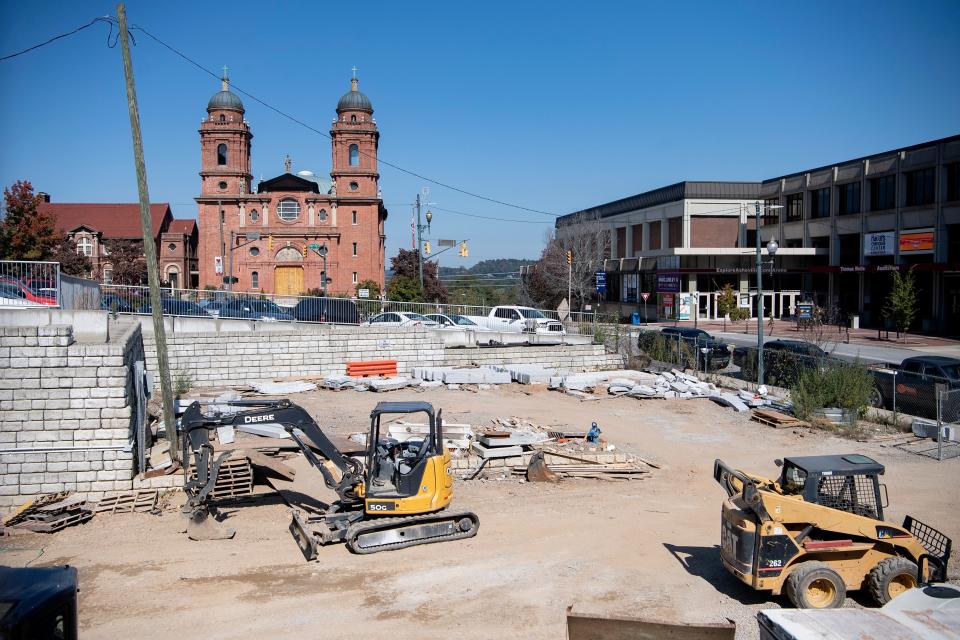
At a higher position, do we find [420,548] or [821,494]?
[821,494]

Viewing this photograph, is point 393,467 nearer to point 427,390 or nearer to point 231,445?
point 231,445

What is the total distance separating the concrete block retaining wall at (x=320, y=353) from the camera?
2631 cm

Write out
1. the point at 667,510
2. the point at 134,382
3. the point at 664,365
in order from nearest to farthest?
1. the point at 667,510
2. the point at 134,382
3. the point at 664,365

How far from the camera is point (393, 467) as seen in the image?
11344mm

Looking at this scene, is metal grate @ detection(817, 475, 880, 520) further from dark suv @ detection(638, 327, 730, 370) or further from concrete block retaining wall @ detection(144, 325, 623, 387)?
concrete block retaining wall @ detection(144, 325, 623, 387)

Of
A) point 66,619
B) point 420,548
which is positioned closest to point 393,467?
point 420,548

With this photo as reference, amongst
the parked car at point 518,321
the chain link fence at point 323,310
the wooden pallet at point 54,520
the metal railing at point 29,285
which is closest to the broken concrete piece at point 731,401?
the chain link fence at point 323,310

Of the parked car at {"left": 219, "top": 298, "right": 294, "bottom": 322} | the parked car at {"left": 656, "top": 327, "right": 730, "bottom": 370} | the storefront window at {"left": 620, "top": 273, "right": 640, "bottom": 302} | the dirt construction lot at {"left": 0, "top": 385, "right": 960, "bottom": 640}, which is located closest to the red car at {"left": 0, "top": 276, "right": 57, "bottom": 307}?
the dirt construction lot at {"left": 0, "top": 385, "right": 960, "bottom": 640}

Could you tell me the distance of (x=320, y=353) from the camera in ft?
92.3

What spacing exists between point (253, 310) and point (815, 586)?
86.6ft

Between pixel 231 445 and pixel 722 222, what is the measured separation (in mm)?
51752

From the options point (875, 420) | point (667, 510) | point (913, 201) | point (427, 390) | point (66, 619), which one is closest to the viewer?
point (66, 619)

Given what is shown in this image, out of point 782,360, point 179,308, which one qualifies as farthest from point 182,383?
point 782,360

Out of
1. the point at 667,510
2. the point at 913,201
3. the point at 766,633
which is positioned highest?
the point at 913,201
